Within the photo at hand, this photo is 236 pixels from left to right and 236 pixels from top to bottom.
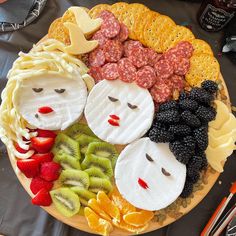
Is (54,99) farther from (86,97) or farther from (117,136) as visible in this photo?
(117,136)

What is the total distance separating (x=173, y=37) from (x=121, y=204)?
1.60ft

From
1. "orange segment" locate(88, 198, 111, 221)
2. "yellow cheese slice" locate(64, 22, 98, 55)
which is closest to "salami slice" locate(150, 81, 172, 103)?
"yellow cheese slice" locate(64, 22, 98, 55)

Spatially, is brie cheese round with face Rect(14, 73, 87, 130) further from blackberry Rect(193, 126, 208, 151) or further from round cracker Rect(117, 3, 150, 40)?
blackberry Rect(193, 126, 208, 151)

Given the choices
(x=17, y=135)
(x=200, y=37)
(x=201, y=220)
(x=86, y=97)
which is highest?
(x=200, y=37)

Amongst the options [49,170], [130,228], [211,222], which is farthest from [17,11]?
[211,222]

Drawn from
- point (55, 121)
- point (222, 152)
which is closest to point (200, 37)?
point (222, 152)

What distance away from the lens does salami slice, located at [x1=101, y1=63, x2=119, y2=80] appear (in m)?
1.11

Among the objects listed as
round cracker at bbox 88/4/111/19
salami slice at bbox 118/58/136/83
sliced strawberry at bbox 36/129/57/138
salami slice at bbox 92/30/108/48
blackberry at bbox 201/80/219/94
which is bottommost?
sliced strawberry at bbox 36/129/57/138

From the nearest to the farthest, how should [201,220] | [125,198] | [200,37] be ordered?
1. [125,198]
2. [201,220]
3. [200,37]

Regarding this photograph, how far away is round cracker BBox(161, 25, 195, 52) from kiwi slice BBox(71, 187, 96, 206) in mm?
449

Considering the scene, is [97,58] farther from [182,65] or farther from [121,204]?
[121,204]

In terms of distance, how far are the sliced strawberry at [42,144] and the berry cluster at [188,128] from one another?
10.7 inches

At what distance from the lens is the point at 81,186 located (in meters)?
1.07

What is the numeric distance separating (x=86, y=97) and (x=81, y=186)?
24cm
